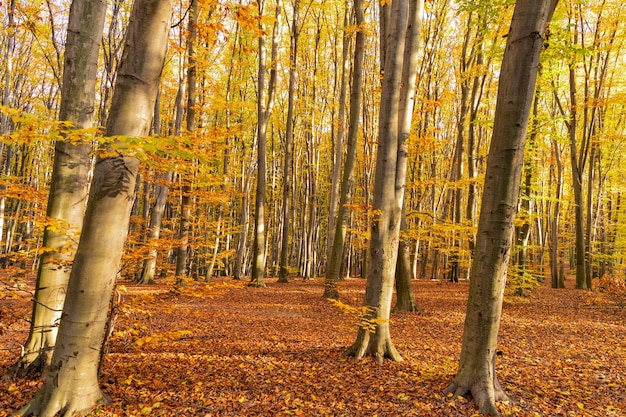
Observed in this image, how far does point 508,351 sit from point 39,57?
2309 centimetres

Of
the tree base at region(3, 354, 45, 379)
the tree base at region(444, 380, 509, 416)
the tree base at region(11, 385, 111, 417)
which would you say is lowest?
the tree base at region(3, 354, 45, 379)

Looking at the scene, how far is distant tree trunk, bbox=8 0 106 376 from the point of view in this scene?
411cm

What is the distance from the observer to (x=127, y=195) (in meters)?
3.32

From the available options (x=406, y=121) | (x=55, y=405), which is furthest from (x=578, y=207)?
(x=55, y=405)

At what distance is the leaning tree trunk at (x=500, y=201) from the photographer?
372cm

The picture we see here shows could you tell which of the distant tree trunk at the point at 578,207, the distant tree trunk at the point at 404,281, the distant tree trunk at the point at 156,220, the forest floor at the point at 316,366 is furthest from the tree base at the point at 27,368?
the distant tree trunk at the point at 578,207

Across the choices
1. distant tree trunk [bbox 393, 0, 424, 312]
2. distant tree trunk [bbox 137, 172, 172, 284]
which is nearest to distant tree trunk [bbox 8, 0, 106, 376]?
distant tree trunk [bbox 393, 0, 424, 312]

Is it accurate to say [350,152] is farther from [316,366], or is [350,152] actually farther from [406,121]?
[316,366]

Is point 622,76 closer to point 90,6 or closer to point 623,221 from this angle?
point 623,221

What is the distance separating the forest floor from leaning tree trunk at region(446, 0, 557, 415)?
1.45ft

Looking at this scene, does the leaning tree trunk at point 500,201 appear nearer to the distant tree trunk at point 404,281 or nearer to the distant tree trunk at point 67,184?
the distant tree trunk at point 67,184

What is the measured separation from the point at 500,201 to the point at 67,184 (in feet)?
16.1

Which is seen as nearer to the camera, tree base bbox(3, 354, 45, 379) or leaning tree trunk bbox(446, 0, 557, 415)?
leaning tree trunk bbox(446, 0, 557, 415)

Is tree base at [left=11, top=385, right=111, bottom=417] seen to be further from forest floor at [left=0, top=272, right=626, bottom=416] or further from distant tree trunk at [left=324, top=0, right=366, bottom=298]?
distant tree trunk at [left=324, top=0, right=366, bottom=298]
